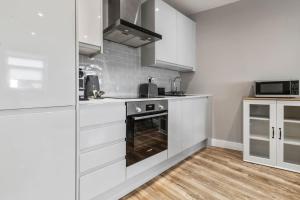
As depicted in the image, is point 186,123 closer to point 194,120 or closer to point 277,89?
point 194,120

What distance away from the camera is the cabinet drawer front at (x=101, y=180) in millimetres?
1397

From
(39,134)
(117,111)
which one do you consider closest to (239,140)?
(117,111)

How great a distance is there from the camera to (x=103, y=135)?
5.01 ft

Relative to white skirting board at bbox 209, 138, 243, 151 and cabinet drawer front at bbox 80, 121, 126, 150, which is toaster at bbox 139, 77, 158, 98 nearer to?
cabinet drawer front at bbox 80, 121, 126, 150

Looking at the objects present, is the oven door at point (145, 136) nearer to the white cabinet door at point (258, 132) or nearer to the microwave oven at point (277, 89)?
the white cabinet door at point (258, 132)

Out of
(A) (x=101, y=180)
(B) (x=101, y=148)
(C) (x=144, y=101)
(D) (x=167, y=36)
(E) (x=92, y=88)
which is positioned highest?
(D) (x=167, y=36)

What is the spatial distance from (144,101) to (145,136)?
394 millimetres

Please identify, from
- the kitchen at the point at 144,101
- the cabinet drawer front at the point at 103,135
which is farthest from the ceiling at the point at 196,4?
the cabinet drawer front at the point at 103,135

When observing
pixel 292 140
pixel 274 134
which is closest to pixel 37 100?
pixel 274 134

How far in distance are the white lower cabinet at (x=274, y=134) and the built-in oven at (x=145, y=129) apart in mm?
1328

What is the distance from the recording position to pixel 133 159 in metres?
1.82

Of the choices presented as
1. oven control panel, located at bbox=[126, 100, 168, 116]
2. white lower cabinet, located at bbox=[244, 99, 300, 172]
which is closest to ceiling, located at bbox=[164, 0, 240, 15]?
white lower cabinet, located at bbox=[244, 99, 300, 172]

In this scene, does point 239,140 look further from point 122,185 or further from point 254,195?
point 122,185

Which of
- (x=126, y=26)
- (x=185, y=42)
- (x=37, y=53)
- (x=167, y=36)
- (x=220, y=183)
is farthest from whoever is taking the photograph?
(x=185, y=42)
